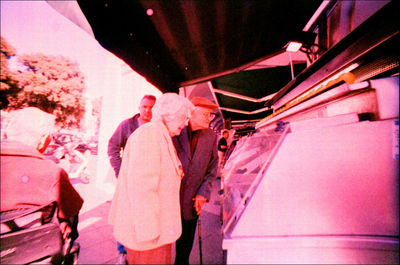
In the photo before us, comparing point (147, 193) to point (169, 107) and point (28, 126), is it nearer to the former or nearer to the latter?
point (169, 107)

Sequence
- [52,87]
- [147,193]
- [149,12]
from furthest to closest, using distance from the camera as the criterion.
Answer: [52,87] → [149,12] → [147,193]

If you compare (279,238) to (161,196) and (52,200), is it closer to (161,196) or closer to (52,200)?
(161,196)

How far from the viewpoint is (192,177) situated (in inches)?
79.6

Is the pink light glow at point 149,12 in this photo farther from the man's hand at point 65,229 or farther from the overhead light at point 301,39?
the man's hand at point 65,229

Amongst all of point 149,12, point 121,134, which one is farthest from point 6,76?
point 149,12

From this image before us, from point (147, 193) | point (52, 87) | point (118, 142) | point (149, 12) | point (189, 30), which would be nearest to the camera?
point (147, 193)

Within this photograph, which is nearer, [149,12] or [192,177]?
[192,177]

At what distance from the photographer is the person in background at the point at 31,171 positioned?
1.40 m

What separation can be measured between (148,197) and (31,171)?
131 centimetres

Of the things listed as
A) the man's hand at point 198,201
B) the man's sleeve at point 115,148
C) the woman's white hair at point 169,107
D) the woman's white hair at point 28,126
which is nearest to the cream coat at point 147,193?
the woman's white hair at point 169,107

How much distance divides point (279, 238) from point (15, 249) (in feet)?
6.90

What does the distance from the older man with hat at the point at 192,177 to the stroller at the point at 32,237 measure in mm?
1257

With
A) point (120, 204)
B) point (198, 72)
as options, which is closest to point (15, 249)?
point (120, 204)

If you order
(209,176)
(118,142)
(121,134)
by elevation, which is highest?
(121,134)
